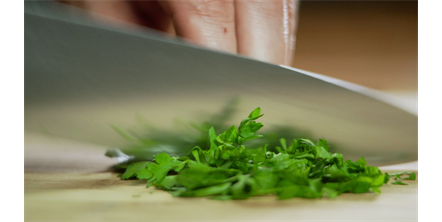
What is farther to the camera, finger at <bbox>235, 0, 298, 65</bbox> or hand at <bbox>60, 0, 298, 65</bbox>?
finger at <bbox>235, 0, 298, 65</bbox>

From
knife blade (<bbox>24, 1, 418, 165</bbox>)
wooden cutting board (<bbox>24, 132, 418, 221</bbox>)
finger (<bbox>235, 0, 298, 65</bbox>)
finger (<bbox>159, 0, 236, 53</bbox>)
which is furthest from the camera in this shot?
finger (<bbox>235, 0, 298, 65</bbox>)

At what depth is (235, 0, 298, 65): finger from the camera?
3.60ft

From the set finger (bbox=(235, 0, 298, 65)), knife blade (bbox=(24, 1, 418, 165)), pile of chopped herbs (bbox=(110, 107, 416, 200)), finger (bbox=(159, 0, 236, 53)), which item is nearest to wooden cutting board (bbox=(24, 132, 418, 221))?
pile of chopped herbs (bbox=(110, 107, 416, 200))

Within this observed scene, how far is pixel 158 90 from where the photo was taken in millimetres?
660

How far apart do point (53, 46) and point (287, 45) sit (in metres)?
0.85

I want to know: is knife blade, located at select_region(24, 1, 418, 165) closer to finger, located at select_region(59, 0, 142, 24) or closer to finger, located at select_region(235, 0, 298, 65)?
finger, located at select_region(59, 0, 142, 24)

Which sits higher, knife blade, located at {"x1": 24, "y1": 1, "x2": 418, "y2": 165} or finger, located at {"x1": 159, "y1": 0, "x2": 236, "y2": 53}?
finger, located at {"x1": 159, "y1": 0, "x2": 236, "y2": 53}

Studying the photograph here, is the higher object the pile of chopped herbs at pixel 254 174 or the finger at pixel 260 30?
the finger at pixel 260 30

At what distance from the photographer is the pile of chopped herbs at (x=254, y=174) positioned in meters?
0.41

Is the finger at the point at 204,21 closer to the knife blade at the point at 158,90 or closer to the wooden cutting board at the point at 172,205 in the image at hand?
the knife blade at the point at 158,90

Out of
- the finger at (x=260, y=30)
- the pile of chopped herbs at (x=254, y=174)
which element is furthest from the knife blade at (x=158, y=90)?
the finger at (x=260, y=30)

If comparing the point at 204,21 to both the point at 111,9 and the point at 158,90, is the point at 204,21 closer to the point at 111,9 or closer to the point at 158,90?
the point at 111,9

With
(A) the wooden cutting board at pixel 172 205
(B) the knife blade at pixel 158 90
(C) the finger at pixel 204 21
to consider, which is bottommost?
(A) the wooden cutting board at pixel 172 205

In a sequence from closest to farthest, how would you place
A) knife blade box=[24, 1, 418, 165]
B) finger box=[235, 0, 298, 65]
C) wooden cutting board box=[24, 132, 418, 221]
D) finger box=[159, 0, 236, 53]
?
1. wooden cutting board box=[24, 132, 418, 221]
2. knife blade box=[24, 1, 418, 165]
3. finger box=[159, 0, 236, 53]
4. finger box=[235, 0, 298, 65]
